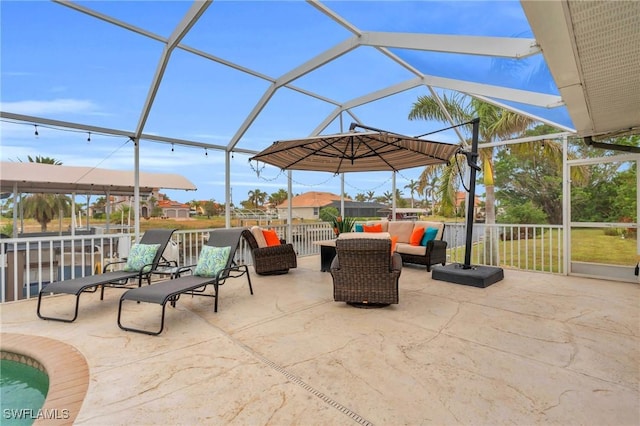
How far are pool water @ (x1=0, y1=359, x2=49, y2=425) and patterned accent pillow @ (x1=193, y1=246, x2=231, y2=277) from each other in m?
1.90

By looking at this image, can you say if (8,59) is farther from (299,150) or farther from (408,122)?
(408,122)

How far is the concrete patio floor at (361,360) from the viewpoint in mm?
1980

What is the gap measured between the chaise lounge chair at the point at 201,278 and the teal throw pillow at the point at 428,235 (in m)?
3.84

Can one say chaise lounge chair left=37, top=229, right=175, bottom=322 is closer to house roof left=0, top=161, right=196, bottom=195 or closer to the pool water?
the pool water

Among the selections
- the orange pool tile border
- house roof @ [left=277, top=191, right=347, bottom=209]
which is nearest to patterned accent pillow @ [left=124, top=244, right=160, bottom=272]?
the orange pool tile border

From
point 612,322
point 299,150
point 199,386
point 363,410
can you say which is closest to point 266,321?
point 199,386

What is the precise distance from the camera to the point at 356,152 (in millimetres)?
6199

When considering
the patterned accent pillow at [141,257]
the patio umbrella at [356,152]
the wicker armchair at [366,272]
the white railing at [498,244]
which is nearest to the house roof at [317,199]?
the white railing at [498,244]

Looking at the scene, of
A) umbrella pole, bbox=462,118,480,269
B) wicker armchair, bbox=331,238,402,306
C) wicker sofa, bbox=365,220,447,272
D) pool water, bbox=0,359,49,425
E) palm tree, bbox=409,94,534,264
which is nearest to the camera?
pool water, bbox=0,359,49,425

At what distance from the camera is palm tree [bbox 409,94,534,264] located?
7.87 metres

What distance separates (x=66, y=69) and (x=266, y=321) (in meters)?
5.46

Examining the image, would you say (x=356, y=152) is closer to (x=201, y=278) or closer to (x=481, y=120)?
(x=201, y=278)

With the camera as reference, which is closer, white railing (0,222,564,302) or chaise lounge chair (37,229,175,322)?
chaise lounge chair (37,229,175,322)

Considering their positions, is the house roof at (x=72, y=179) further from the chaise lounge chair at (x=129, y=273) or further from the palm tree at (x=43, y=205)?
the palm tree at (x=43, y=205)
